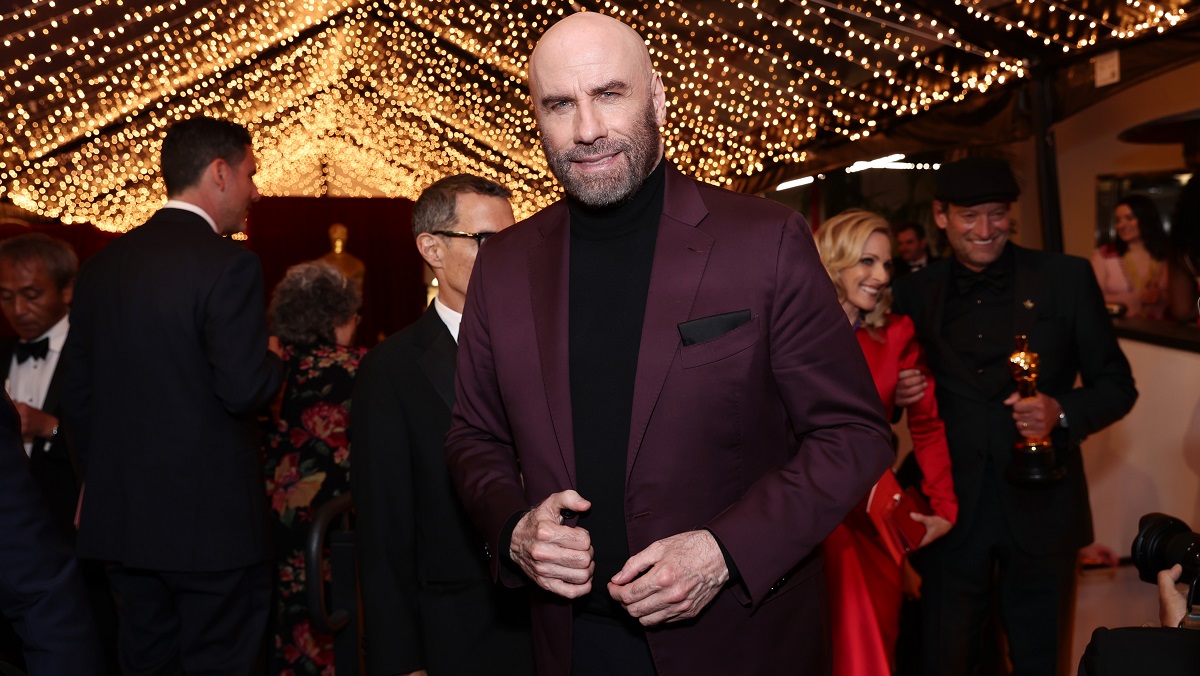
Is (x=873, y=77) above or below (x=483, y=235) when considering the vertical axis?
above

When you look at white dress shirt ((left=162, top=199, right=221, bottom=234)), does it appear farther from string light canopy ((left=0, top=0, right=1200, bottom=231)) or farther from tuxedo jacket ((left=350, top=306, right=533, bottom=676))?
string light canopy ((left=0, top=0, right=1200, bottom=231))

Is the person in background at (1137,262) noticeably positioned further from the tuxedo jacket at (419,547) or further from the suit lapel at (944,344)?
the tuxedo jacket at (419,547)

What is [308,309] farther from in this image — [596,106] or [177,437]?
[596,106]

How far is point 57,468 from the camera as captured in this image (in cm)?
365

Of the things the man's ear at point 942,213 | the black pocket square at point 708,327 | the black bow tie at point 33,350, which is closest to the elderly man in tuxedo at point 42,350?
the black bow tie at point 33,350

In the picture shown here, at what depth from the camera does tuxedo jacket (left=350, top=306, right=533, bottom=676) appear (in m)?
2.14

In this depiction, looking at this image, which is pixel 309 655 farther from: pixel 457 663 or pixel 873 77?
pixel 873 77

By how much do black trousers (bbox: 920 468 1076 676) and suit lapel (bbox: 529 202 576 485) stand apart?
6.81ft

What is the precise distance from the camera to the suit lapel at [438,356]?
7.29 ft

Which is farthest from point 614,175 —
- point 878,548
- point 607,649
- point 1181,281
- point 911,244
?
point 911,244

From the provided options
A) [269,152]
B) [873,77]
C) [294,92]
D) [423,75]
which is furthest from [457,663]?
[269,152]

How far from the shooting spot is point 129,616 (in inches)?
123

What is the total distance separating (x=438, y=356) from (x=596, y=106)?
84 centimetres

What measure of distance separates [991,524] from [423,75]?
8462mm
